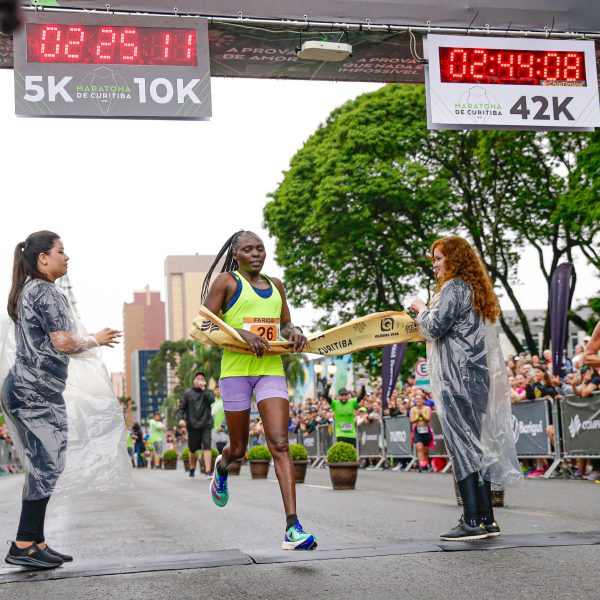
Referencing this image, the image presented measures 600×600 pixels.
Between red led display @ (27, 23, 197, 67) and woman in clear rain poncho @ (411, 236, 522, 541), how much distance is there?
585cm

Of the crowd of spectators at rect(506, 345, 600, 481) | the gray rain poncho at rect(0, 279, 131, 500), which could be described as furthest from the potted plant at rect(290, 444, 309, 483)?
the gray rain poncho at rect(0, 279, 131, 500)

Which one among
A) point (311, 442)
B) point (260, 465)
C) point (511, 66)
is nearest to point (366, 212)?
point (311, 442)

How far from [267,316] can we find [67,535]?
2979 millimetres

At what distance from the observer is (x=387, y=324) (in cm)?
696

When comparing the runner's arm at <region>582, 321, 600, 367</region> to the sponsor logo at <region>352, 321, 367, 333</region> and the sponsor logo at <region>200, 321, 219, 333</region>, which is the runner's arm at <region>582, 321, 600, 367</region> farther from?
the sponsor logo at <region>200, 321, 219, 333</region>

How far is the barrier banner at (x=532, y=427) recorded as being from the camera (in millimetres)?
16188

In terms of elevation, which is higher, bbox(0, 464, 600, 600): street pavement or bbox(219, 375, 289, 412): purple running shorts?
bbox(219, 375, 289, 412): purple running shorts

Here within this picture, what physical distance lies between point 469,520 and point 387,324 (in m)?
1.46

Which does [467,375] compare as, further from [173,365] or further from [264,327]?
[173,365]

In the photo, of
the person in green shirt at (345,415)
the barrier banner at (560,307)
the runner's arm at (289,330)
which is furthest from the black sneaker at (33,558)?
the person in green shirt at (345,415)

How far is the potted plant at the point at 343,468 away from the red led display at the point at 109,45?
6.08 m

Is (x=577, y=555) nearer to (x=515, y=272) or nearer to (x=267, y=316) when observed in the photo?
(x=267, y=316)

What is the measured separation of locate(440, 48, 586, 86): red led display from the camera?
1230cm

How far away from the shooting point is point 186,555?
609cm
